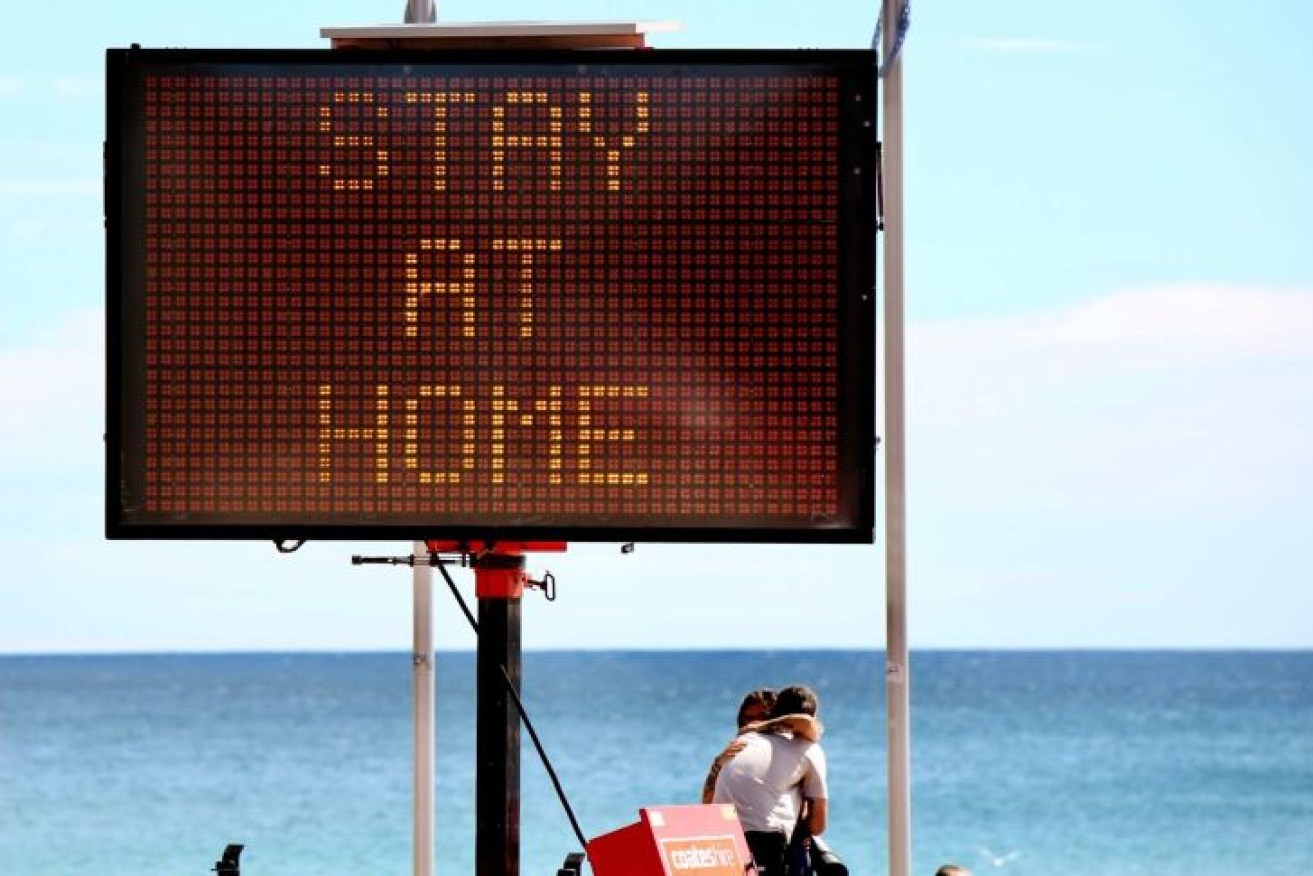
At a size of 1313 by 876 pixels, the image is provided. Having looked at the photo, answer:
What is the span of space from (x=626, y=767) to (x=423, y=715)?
3164 cm

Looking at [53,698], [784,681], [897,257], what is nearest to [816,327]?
[897,257]

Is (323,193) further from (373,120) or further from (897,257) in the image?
(897,257)

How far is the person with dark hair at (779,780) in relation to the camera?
773 centimetres

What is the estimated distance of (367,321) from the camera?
20.4 feet

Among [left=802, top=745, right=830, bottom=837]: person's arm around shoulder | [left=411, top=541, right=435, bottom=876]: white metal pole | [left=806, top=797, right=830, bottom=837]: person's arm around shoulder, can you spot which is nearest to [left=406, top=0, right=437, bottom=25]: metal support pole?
[left=411, top=541, right=435, bottom=876]: white metal pole

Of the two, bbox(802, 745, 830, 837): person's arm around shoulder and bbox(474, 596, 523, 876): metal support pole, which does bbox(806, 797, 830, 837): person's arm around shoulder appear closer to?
bbox(802, 745, 830, 837): person's arm around shoulder

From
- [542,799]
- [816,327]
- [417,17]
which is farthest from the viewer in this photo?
[542,799]

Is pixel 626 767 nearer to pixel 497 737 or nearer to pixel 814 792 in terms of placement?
pixel 814 792

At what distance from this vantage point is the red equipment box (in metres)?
6.19

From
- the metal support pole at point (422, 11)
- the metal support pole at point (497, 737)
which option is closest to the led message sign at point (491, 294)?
the metal support pole at point (497, 737)

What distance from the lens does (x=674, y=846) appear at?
625cm

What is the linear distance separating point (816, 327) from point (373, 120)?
1.11 m

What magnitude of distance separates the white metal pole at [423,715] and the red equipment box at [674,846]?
113 cm

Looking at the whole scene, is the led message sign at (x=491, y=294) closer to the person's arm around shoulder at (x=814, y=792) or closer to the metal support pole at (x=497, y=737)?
the metal support pole at (x=497, y=737)
